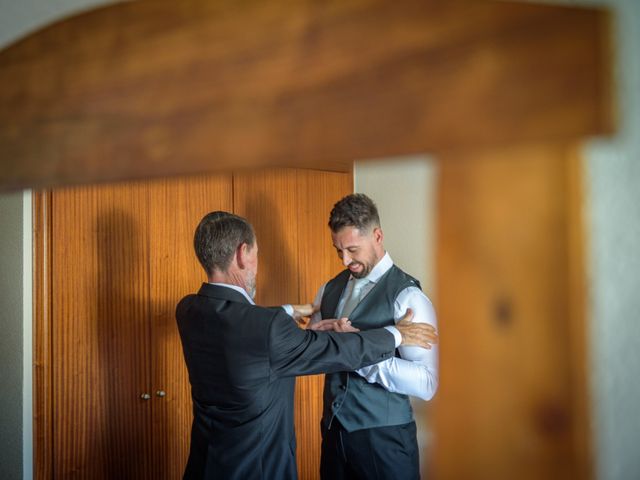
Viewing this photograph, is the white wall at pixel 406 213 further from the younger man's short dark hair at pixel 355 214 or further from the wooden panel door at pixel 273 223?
the younger man's short dark hair at pixel 355 214

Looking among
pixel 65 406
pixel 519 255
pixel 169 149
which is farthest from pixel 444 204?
pixel 65 406

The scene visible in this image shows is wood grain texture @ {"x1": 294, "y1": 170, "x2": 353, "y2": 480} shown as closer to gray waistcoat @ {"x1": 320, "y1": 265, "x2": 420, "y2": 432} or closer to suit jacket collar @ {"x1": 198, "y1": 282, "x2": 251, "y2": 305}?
gray waistcoat @ {"x1": 320, "y1": 265, "x2": 420, "y2": 432}

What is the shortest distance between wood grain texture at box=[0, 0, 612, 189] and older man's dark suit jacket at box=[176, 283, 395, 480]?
0.93 metres

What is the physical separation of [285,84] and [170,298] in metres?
1.88

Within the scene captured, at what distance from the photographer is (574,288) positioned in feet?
1.39

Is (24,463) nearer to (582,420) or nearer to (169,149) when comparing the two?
(169,149)

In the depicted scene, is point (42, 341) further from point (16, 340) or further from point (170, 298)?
point (170, 298)

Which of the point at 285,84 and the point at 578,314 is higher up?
the point at 285,84

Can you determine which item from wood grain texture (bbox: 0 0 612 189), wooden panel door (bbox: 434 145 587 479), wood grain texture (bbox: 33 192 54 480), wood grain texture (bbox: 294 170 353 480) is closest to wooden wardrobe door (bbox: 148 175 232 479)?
wood grain texture (bbox: 33 192 54 480)

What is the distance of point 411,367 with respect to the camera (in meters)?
1.89

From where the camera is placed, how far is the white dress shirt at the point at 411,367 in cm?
188

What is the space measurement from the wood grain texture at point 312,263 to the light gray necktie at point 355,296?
0.74 m

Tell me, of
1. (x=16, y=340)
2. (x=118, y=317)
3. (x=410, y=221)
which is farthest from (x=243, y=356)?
(x=410, y=221)

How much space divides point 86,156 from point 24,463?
161 centimetres
